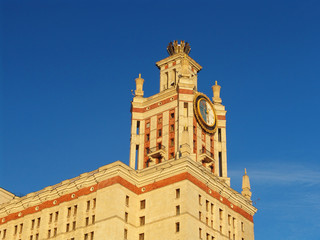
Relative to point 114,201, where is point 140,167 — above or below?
above

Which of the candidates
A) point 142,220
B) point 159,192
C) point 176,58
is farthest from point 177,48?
point 142,220

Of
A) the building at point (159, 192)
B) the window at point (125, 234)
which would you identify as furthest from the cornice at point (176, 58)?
the window at point (125, 234)

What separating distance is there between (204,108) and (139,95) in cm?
1356

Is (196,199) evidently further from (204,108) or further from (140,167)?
(204,108)

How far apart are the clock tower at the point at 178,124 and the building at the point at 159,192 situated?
0.62ft

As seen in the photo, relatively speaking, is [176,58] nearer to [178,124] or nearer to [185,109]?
[185,109]

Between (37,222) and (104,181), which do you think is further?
(37,222)

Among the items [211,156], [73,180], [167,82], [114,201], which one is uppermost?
[167,82]

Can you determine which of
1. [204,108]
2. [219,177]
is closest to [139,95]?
[204,108]

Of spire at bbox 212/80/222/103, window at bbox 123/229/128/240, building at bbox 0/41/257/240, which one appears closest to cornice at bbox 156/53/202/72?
building at bbox 0/41/257/240

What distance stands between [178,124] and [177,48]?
21.5m

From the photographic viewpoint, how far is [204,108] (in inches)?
4350

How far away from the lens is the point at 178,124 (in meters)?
104

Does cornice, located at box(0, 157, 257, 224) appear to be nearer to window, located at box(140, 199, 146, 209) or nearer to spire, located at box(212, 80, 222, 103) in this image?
window, located at box(140, 199, 146, 209)
